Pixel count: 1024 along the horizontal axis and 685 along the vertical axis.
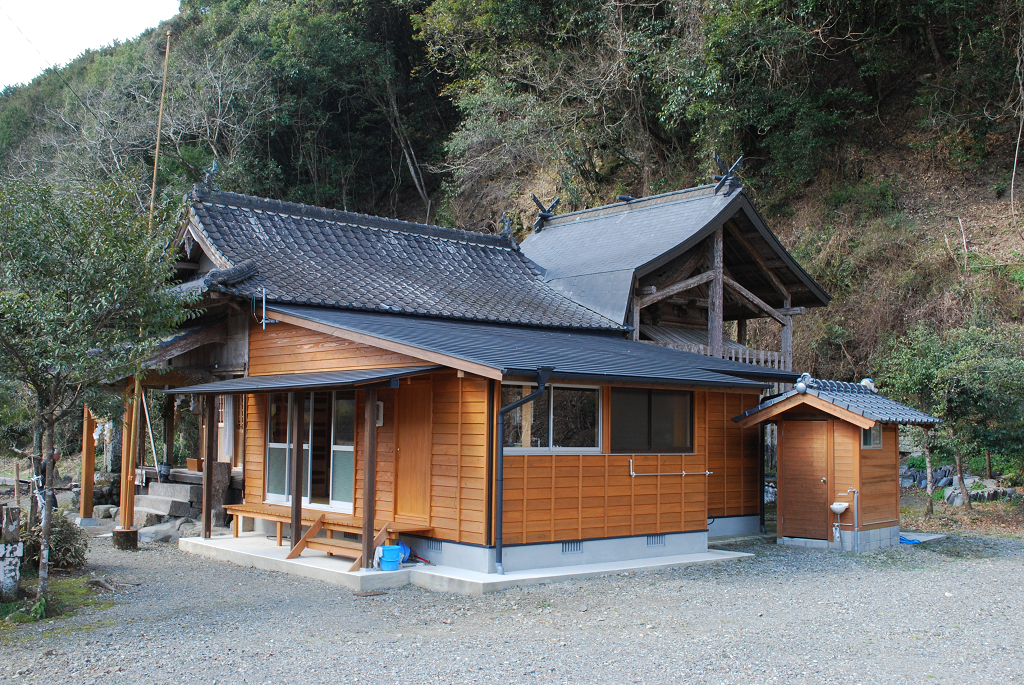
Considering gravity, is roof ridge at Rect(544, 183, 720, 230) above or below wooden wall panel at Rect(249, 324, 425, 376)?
above

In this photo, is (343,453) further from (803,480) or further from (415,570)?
(803,480)

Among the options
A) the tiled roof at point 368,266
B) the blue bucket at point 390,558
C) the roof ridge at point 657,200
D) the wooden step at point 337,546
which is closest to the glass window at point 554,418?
the blue bucket at point 390,558

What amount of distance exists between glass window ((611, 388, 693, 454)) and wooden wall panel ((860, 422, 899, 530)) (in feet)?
8.24

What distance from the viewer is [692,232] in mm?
13914

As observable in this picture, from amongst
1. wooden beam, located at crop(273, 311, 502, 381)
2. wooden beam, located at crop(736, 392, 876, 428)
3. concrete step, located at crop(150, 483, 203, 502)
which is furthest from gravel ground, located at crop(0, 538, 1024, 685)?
concrete step, located at crop(150, 483, 203, 502)

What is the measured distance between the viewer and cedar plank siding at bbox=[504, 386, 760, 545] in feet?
29.5

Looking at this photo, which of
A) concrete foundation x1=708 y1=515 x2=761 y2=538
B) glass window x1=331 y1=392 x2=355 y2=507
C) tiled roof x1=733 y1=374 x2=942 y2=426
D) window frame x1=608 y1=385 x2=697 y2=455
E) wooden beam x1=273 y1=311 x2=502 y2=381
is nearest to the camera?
wooden beam x1=273 y1=311 x2=502 y2=381

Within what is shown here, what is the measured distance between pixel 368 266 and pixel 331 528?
482 cm

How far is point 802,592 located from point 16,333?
24.7ft

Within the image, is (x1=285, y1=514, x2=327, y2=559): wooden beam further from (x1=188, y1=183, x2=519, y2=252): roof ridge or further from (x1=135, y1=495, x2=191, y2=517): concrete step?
(x1=188, y1=183, x2=519, y2=252): roof ridge

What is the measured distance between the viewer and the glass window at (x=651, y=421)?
32.5ft

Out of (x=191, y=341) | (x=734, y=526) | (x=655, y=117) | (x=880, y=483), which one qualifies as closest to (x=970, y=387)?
(x=880, y=483)

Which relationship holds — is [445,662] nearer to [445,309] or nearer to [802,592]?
[802,592]

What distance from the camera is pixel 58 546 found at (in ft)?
29.8
